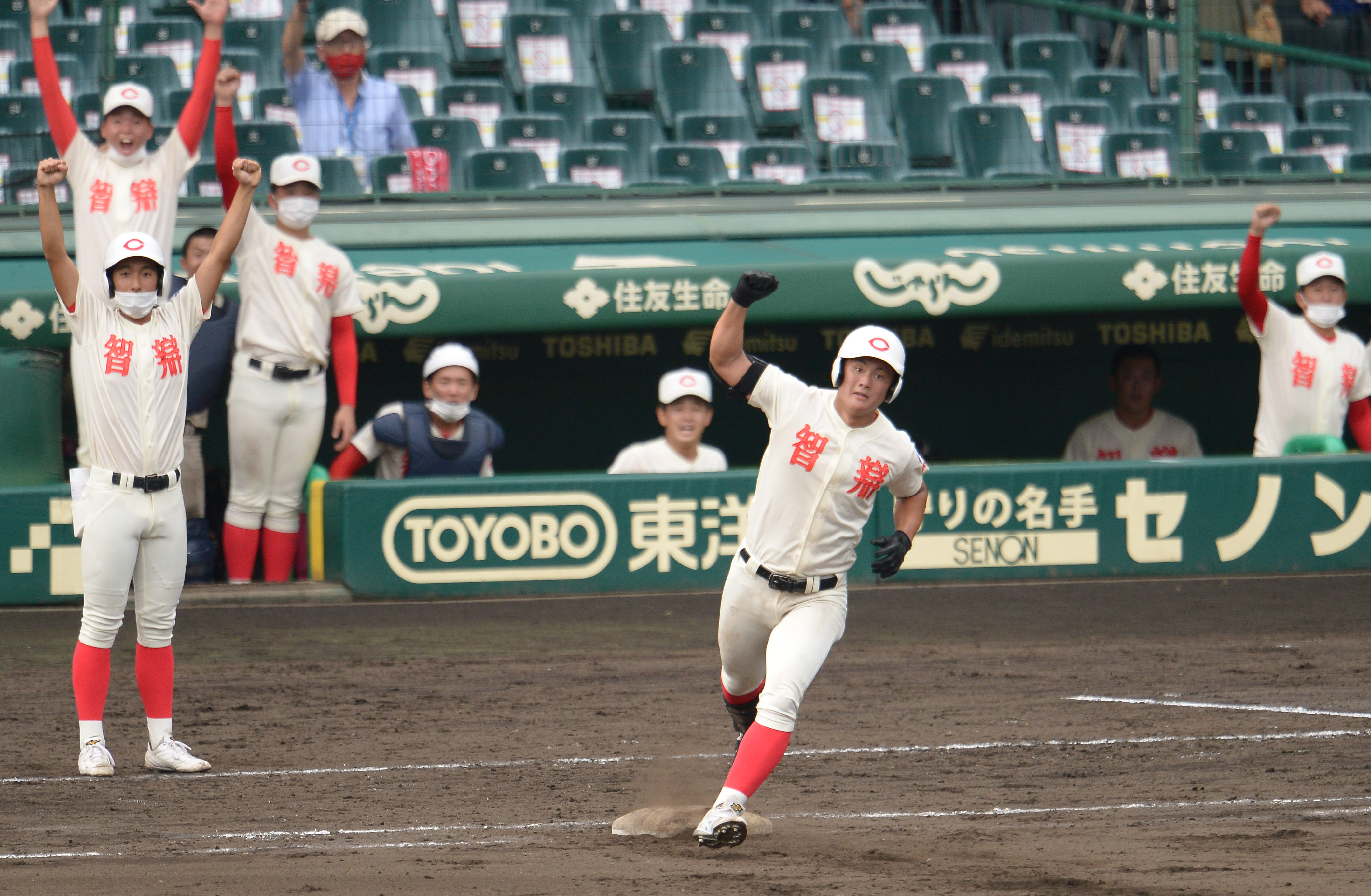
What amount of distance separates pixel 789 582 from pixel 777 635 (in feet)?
0.53

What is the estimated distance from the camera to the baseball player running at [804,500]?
191 inches

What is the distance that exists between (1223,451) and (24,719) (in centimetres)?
908

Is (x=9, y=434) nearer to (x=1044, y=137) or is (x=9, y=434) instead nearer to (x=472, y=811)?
(x=472, y=811)

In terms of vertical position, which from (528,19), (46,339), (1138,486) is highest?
(528,19)

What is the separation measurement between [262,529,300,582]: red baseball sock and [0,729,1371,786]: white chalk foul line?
3382mm

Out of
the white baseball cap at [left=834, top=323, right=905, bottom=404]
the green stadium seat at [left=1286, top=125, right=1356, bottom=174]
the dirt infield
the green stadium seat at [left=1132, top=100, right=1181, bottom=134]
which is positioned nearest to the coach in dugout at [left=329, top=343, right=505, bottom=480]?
the dirt infield

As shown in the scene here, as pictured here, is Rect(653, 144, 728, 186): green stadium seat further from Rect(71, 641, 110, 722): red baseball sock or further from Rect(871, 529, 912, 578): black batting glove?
Rect(871, 529, 912, 578): black batting glove

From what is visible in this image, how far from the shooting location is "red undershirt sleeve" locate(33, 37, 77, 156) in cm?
756

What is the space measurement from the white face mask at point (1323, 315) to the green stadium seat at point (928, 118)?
2.93m

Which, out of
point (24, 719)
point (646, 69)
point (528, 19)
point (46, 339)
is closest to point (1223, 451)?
point (646, 69)

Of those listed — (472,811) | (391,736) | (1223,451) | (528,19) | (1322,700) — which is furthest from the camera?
(1223,451)

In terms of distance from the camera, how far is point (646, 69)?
460 inches

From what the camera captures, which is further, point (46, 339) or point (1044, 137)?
point (1044, 137)

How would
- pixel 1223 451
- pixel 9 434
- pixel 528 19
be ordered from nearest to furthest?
pixel 9 434 < pixel 528 19 < pixel 1223 451
